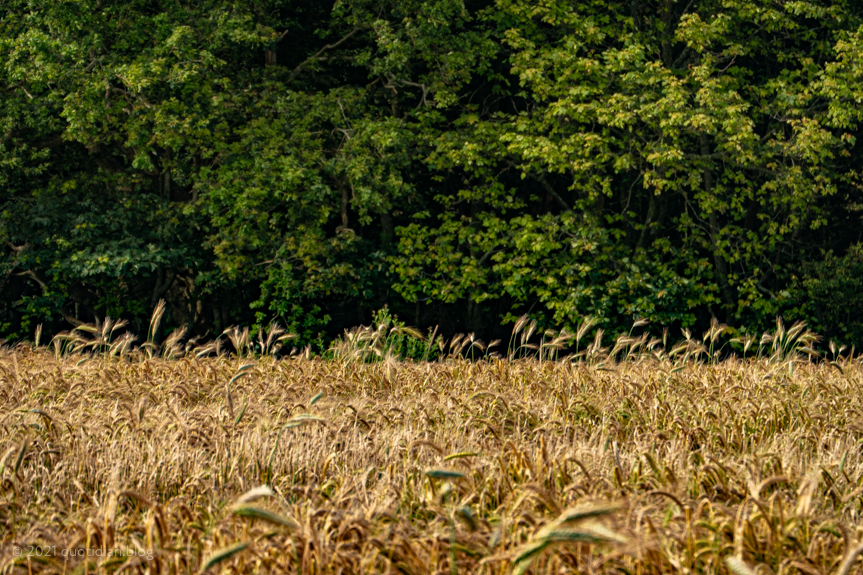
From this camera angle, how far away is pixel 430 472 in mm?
2656

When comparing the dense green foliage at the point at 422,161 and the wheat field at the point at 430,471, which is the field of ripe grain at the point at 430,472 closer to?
the wheat field at the point at 430,471

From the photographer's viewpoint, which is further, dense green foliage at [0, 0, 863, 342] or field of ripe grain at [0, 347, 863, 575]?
dense green foliage at [0, 0, 863, 342]

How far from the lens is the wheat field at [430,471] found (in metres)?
2.97

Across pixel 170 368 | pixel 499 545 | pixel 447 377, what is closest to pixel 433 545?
pixel 499 545

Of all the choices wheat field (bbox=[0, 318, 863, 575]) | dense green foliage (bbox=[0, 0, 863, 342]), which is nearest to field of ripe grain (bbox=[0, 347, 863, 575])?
wheat field (bbox=[0, 318, 863, 575])

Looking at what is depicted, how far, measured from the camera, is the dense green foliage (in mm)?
12727

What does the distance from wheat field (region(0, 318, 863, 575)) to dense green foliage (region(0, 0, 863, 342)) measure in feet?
19.1

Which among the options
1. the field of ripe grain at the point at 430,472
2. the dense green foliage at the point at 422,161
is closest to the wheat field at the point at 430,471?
the field of ripe grain at the point at 430,472

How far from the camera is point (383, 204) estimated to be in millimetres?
13023

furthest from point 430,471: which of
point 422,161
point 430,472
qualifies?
point 422,161

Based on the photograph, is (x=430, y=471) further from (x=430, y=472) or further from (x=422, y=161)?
(x=422, y=161)

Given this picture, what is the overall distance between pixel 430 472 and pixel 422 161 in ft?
38.3

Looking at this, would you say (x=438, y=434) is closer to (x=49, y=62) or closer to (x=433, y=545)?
(x=433, y=545)

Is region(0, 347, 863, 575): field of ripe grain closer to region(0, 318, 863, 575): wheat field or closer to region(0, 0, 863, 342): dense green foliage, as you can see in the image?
region(0, 318, 863, 575): wheat field
